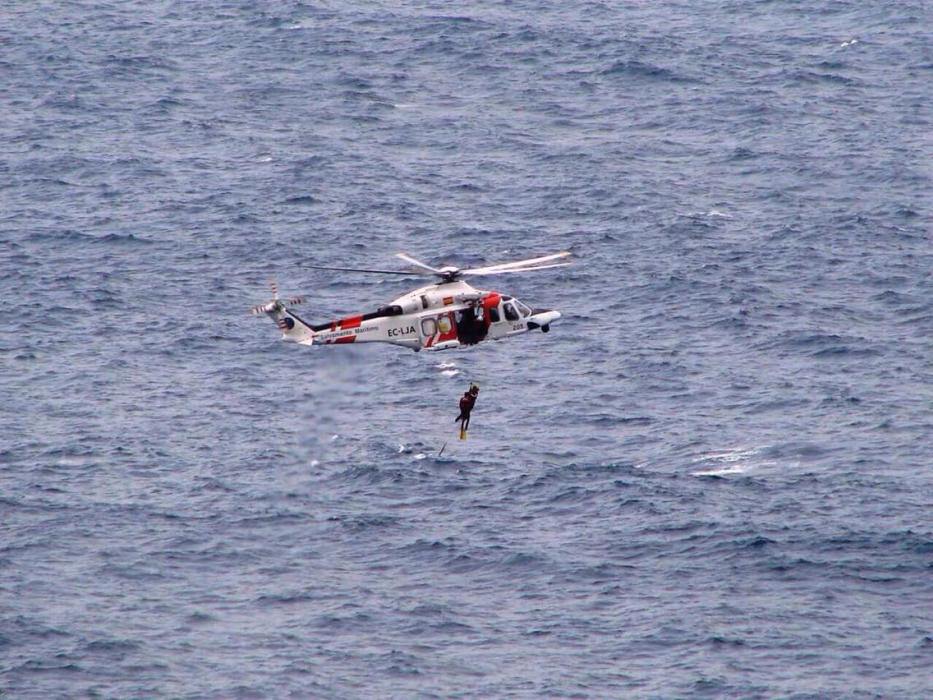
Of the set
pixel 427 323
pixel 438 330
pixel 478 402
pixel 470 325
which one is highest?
pixel 427 323

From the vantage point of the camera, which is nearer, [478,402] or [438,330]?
[438,330]

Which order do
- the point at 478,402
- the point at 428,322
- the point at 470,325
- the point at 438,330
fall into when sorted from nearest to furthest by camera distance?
the point at 428,322 < the point at 438,330 < the point at 470,325 < the point at 478,402

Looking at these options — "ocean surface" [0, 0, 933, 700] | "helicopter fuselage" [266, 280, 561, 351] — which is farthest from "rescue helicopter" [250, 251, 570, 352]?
"ocean surface" [0, 0, 933, 700]

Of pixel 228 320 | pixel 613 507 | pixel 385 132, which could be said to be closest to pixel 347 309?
pixel 228 320

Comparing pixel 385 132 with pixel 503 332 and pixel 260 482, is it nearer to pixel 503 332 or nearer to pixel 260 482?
pixel 260 482

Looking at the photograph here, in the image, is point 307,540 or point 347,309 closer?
point 307,540

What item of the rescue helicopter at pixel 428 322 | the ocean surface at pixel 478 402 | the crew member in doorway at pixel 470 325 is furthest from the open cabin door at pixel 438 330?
the ocean surface at pixel 478 402

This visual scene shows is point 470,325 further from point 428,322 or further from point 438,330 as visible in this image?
point 428,322

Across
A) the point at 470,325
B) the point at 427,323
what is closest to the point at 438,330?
the point at 427,323

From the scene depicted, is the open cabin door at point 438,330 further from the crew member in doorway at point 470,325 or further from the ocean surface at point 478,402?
the ocean surface at point 478,402
